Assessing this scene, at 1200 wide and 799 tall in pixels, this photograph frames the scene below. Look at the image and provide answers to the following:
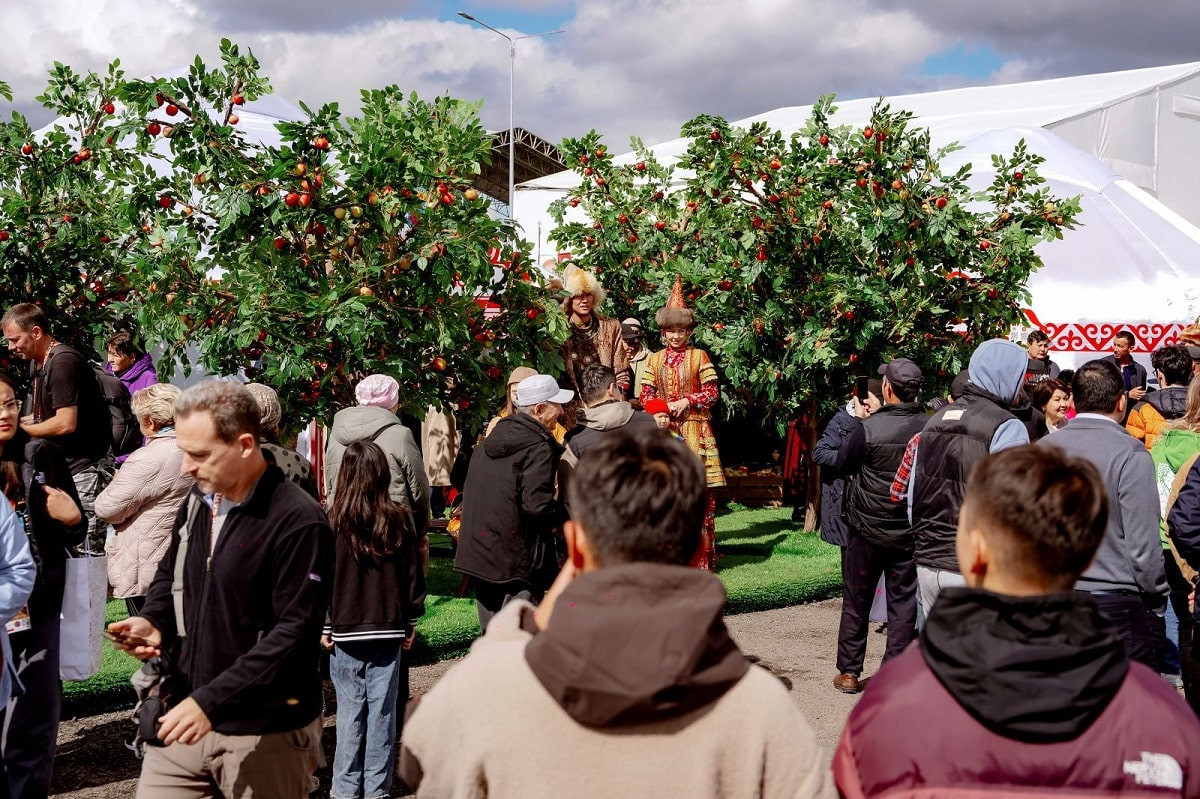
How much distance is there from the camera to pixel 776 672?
712 centimetres

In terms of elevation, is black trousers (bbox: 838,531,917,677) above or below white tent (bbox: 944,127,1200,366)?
below

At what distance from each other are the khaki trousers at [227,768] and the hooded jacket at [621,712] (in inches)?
59.9

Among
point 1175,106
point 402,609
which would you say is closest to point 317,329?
point 402,609

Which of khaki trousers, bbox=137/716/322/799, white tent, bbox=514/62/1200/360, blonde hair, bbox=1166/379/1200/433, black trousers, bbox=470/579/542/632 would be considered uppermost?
white tent, bbox=514/62/1200/360

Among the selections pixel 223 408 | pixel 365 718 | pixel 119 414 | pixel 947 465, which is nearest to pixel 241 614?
pixel 223 408

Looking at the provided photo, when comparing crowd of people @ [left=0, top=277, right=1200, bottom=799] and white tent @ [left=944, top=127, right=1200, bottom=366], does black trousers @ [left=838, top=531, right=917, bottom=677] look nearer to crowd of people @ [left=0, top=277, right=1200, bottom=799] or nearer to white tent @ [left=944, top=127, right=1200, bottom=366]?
crowd of people @ [left=0, top=277, right=1200, bottom=799]

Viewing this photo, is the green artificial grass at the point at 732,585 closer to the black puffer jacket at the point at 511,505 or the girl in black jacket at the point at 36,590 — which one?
the black puffer jacket at the point at 511,505

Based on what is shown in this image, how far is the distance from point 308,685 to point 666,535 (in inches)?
72.4

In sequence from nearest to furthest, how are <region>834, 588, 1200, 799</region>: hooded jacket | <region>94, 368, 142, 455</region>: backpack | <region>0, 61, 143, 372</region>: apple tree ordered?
<region>834, 588, 1200, 799</region>: hooded jacket → <region>94, 368, 142, 455</region>: backpack → <region>0, 61, 143, 372</region>: apple tree

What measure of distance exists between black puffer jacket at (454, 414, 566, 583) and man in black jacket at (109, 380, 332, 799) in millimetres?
2371

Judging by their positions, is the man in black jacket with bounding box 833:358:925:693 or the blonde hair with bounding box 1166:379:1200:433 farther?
the man in black jacket with bounding box 833:358:925:693

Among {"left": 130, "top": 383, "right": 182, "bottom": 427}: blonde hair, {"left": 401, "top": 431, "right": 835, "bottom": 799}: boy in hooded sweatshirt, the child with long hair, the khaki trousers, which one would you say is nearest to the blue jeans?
the child with long hair

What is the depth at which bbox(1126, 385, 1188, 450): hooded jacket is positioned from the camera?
7.71 meters

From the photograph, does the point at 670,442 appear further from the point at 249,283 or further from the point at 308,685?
the point at 249,283
